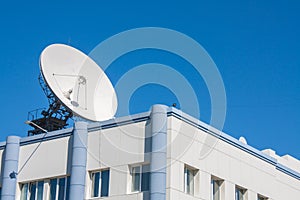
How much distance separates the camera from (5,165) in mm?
42156

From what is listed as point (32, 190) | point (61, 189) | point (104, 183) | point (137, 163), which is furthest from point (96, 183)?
point (32, 190)

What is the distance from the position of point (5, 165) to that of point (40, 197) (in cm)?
296

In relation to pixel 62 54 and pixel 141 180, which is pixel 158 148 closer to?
pixel 141 180

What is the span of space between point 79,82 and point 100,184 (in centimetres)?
814

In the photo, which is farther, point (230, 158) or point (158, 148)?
point (230, 158)

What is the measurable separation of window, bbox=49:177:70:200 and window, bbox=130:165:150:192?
4.27m

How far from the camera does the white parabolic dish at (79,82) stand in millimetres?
42531

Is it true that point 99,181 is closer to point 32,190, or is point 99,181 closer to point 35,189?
point 35,189

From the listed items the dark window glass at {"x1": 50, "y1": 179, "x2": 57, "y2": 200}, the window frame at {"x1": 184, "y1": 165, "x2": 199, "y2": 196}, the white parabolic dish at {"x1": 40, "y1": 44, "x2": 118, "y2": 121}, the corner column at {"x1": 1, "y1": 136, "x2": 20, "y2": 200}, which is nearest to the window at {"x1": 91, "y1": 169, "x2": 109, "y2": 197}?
the dark window glass at {"x1": 50, "y1": 179, "x2": 57, "y2": 200}

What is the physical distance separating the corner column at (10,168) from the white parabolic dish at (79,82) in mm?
3998

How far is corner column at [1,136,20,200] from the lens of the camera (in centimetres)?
4147

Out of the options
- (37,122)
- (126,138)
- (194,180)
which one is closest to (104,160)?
(126,138)

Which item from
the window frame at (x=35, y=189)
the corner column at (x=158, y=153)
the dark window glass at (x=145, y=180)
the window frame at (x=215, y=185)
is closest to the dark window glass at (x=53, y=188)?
the window frame at (x=35, y=189)

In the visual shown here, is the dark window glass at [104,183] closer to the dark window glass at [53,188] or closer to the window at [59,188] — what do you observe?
the window at [59,188]
